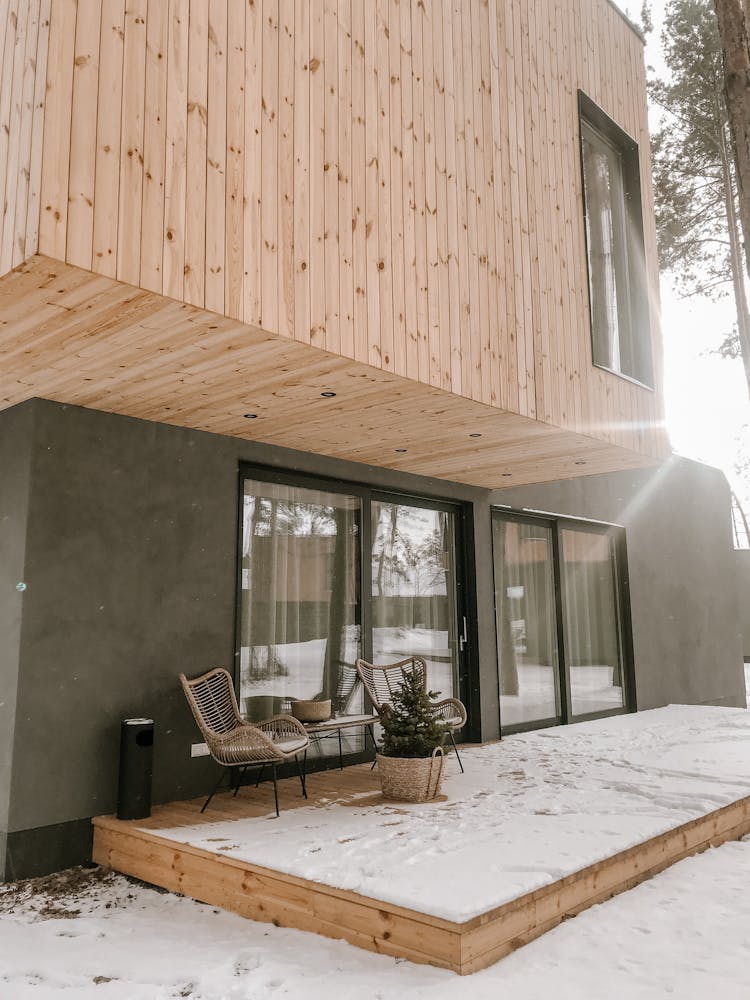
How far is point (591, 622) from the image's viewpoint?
8.44 metres

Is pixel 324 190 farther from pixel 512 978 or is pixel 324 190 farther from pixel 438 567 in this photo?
pixel 438 567

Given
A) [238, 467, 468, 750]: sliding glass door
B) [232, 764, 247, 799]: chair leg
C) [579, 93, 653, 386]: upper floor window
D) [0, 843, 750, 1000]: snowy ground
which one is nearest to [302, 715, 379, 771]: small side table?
[238, 467, 468, 750]: sliding glass door

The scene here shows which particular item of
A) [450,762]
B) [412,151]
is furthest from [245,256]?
[450,762]

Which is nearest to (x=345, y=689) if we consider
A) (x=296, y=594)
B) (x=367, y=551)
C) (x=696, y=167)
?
(x=296, y=594)

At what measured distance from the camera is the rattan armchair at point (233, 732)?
14.0 ft

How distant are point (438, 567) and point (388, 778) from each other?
8.08ft

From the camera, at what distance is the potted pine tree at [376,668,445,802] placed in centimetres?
444

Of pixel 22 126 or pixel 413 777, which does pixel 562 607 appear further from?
pixel 22 126

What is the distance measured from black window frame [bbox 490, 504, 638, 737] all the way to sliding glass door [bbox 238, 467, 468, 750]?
0.84 metres

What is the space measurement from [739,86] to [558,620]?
497 cm

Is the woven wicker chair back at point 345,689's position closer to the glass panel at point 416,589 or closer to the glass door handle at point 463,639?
the glass panel at point 416,589

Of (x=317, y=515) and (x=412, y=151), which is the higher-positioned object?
(x=412, y=151)

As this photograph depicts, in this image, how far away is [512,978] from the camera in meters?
2.66

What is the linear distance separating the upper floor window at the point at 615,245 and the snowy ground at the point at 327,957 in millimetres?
3825
